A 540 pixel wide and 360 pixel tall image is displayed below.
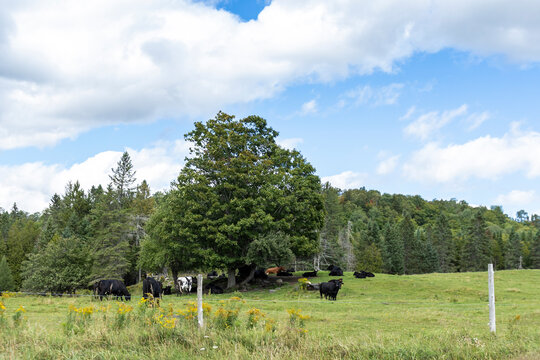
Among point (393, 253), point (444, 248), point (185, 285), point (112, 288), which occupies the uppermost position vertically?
point (112, 288)

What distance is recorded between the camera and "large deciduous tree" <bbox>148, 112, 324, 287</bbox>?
3138 centimetres

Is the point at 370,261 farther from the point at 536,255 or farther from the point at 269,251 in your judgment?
the point at 269,251

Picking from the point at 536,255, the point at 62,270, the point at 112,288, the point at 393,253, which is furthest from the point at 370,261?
the point at 112,288

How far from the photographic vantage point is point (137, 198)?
86562 millimetres

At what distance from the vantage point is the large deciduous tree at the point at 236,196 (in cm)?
3138

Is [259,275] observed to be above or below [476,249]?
above

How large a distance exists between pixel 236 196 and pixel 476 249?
5916 cm

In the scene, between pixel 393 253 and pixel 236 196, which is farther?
pixel 393 253

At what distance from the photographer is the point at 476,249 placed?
74.8m

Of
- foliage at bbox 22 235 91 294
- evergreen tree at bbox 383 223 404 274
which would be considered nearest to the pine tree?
foliage at bbox 22 235 91 294

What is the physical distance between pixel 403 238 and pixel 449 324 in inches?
2948

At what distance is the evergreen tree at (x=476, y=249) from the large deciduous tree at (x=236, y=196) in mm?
51683

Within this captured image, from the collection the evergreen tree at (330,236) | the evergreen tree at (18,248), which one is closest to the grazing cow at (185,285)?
the evergreen tree at (330,236)

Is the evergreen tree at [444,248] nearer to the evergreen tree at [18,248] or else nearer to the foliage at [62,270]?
the foliage at [62,270]
